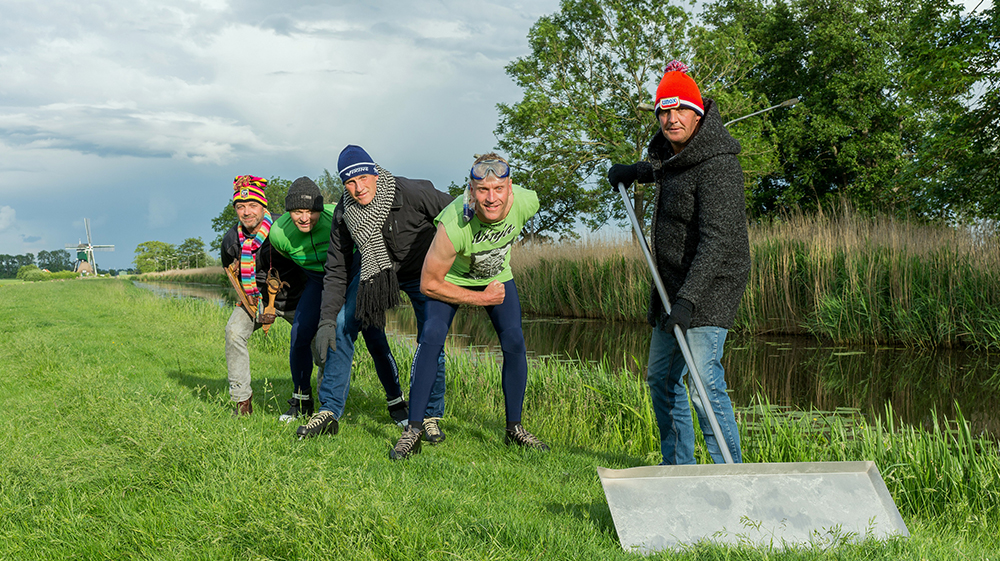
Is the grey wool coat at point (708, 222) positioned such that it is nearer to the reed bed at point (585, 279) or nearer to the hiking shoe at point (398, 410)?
the hiking shoe at point (398, 410)

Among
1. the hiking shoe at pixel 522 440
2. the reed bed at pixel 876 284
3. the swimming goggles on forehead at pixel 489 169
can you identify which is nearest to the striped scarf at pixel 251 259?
the swimming goggles on forehead at pixel 489 169

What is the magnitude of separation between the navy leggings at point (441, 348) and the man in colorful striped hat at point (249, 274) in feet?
5.31

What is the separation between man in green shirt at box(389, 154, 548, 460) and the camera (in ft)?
12.8

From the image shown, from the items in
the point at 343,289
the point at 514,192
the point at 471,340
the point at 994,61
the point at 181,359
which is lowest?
the point at 471,340

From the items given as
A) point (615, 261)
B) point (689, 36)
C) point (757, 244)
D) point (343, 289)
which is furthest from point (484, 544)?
point (689, 36)

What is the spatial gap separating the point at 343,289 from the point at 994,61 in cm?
1665

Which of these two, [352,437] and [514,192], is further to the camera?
[352,437]

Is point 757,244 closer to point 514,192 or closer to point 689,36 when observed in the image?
point 514,192

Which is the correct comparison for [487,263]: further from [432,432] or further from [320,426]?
[320,426]

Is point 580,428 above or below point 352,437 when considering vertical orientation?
below

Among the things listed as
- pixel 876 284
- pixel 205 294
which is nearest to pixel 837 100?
pixel 876 284

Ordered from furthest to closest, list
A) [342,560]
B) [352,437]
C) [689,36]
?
[689,36]
[352,437]
[342,560]

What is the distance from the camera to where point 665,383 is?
3.52 m

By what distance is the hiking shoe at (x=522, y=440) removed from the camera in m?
4.41
